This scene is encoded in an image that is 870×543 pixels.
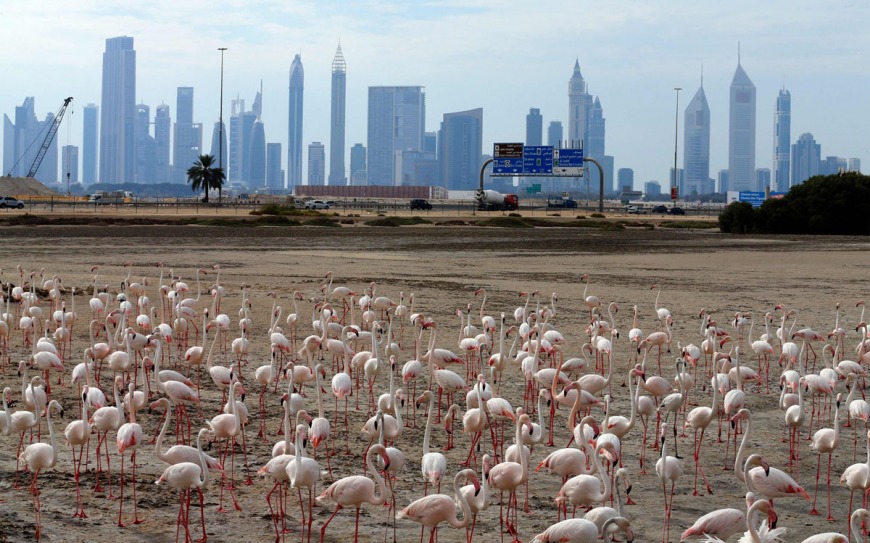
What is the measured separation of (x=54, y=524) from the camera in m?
8.30

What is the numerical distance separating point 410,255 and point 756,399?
79.6ft

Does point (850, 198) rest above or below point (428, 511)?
above

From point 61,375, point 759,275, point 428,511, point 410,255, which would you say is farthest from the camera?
point 410,255

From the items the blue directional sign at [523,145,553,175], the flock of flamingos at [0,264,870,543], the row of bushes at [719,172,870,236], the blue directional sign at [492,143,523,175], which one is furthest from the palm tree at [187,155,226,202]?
Result: the flock of flamingos at [0,264,870,543]

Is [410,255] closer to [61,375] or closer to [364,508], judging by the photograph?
[61,375]

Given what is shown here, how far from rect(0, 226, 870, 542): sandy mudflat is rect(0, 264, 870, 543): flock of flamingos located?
0.11 meters

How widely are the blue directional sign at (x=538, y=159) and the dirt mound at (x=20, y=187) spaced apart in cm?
6024

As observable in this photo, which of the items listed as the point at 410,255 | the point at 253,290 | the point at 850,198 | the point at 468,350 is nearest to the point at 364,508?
the point at 468,350

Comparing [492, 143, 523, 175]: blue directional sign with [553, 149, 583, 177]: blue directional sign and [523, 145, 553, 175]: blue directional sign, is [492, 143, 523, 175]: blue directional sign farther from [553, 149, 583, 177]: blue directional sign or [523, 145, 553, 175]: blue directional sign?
[553, 149, 583, 177]: blue directional sign

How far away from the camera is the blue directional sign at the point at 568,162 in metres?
100

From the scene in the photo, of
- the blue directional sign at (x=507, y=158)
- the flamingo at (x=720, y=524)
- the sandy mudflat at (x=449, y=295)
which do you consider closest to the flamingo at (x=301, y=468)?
the sandy mudflat at (x=449, y=295)

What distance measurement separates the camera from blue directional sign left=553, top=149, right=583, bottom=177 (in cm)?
10031

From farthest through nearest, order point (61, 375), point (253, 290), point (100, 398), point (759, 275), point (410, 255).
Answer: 1. point (410, 255)
2. point (759, 275)
3. point (253, 290)
4. point (61, 375)
5. point (100, 398)

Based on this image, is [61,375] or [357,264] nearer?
[61,375]
